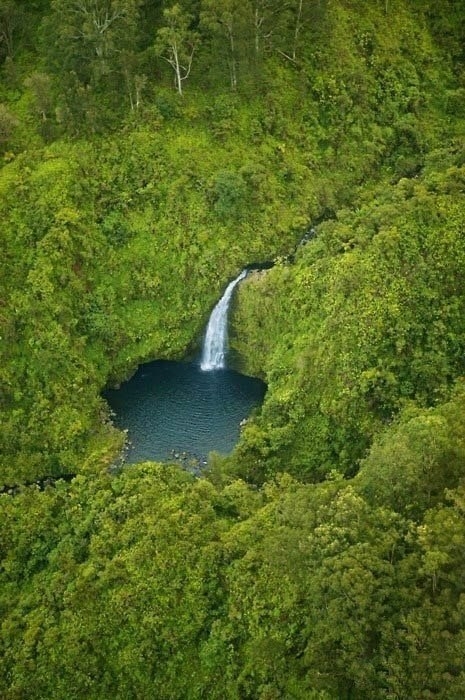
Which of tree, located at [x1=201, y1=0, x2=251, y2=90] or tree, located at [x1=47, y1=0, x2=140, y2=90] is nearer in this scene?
tree, located at [x1=47, y1=0, x2=140, y2=90]

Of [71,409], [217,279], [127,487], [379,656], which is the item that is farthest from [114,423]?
[379,656]

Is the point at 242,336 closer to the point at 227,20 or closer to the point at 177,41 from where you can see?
the point at 177,41

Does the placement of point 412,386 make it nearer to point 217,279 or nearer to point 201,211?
point 217,279

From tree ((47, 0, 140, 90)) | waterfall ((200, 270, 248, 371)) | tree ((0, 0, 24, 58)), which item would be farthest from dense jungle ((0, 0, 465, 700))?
→ waterfall ((200, 270, 248, 371))

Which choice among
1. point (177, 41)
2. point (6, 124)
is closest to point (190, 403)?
point (6, 124)

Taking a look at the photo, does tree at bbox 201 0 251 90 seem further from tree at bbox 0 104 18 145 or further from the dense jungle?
tree at bbox 0 104 18 145
